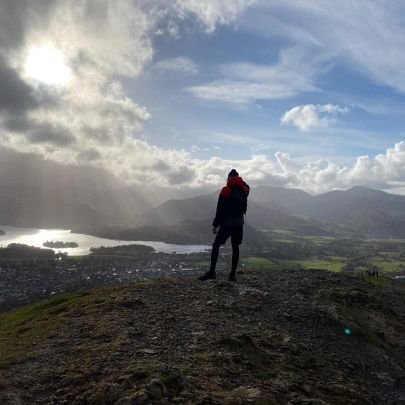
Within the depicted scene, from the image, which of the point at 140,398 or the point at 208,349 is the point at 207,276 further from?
the point at 140,398

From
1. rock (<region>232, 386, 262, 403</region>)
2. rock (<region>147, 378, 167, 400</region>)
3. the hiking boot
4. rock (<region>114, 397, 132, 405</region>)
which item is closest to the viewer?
rock (<region>114, 397, 132, 405</region>)

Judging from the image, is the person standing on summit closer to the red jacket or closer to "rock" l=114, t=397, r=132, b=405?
the red jacket

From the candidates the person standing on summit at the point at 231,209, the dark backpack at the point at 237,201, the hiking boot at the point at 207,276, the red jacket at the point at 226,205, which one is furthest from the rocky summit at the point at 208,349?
the dark backpack at the point at 237,201

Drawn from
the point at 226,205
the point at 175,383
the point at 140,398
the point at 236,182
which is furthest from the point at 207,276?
the point at 140,398

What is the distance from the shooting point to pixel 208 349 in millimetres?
8570

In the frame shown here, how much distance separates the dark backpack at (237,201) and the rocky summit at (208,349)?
3.10 meters

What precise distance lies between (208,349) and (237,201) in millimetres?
7054

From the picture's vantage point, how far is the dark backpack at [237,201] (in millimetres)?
14461

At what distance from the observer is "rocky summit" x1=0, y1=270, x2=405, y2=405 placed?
674 centimetres

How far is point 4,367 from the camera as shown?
7750 mm

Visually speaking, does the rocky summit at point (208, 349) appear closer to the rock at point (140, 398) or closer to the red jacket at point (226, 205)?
the rock at point (140, 398)

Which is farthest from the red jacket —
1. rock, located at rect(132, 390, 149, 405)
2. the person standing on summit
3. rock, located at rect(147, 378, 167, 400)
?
rock, located at rect(132, 390, 149, 405)

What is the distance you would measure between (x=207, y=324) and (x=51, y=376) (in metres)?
4.43

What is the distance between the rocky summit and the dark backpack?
3097 mm
